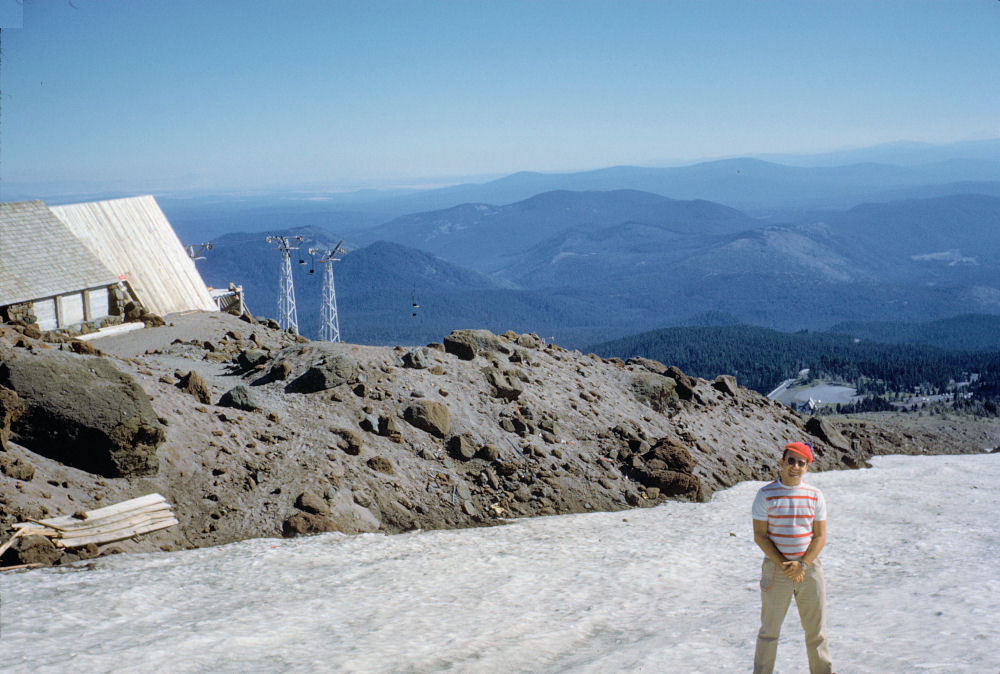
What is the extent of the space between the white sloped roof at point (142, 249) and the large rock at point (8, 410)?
13299mm

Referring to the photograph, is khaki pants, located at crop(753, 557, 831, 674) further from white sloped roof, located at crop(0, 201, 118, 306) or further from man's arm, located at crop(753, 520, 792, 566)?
white sloped roof, located at crop(0, 201, 118, 306)

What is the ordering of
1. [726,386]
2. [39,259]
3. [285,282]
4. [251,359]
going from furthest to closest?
[285,282], [726,386], [39,259], [251,359]

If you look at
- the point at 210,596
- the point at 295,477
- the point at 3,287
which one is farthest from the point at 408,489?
the point at 3,287

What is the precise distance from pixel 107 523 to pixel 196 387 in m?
4.80

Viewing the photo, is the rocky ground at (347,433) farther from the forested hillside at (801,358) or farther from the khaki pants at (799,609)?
the forested hillside at (801,358)

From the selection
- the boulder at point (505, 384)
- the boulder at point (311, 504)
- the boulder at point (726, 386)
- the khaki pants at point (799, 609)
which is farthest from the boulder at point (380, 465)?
the boulder at point (726, 386)

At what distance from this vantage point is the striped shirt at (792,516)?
→ 727 cm

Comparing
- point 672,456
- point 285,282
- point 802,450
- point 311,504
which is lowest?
point 672,456

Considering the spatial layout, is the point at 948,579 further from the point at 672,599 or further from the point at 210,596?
the point at 210,596

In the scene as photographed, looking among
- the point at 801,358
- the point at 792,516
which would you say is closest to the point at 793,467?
the point at 792,516

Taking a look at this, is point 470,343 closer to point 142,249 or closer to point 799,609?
point 142,249

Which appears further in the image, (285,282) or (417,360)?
(285,282)

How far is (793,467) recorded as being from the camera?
7.16 meters

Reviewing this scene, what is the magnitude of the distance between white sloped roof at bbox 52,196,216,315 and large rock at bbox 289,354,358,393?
10666 millimetres
